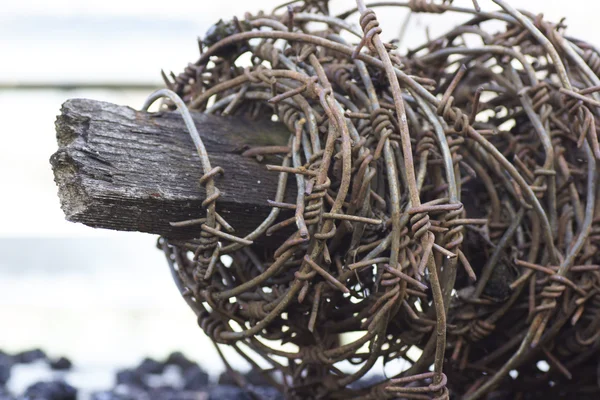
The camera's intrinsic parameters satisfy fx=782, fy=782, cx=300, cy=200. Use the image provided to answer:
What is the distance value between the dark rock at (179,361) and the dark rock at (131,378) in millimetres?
96

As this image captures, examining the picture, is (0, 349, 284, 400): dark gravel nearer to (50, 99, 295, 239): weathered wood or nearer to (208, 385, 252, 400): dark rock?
(208, 385, 252, 400): dark rock

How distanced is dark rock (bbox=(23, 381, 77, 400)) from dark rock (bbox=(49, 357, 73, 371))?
0.63ft

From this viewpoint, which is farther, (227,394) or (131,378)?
(131,378)

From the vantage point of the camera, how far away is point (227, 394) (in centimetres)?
118

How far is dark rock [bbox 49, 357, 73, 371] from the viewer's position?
1425 millimetres

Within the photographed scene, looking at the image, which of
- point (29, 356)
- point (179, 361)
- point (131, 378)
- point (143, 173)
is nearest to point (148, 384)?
point (131, 378)

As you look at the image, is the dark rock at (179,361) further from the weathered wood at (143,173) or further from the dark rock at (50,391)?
the weathered wood at (143,173)

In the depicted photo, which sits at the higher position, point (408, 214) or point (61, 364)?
point (61, 364)

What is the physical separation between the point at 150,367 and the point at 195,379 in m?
0.14

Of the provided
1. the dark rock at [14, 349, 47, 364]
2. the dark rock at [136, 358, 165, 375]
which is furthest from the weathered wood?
the dark rock at [14, 349, 47, 364]

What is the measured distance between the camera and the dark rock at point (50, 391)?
3.90ft

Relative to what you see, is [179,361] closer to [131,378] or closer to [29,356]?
[131,378]

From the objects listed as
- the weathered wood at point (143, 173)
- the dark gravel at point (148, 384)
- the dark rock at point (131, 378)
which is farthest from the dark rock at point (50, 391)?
the weathered wood at point (143, 173)

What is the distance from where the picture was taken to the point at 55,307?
76.3 inches
